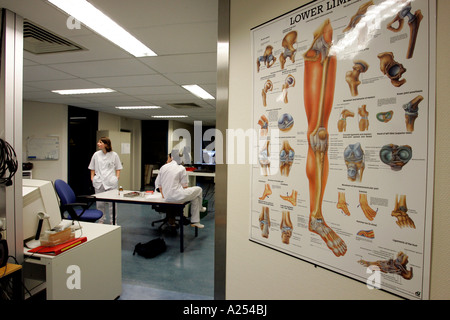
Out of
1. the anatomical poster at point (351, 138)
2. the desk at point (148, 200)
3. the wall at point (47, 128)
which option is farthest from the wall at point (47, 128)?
the anatomical poster at point (351, 138)

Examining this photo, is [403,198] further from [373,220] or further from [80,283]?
[80,283]

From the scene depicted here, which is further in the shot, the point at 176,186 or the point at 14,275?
the point at 176,186

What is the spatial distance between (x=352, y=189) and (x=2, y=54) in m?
2.29

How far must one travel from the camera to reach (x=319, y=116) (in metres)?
0.91

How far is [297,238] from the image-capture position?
0.98 metres

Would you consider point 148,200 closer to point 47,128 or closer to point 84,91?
point 84,91

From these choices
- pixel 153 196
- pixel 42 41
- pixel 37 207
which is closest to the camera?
pixel 37 207

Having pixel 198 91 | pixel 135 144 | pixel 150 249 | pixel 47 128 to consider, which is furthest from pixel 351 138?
pixel 135 144

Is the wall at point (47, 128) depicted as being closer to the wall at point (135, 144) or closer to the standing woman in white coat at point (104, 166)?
the standing woman in white coat at point (104, 166)

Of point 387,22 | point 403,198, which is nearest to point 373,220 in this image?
point 403,198

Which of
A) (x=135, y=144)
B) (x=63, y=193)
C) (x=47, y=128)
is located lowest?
(x=63, y=193)

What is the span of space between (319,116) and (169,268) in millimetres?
2564

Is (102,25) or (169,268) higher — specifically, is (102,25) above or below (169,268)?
above

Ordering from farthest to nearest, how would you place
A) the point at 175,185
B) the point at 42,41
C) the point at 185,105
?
the point at 185,105, the point at 175,185, the point at 42,41
